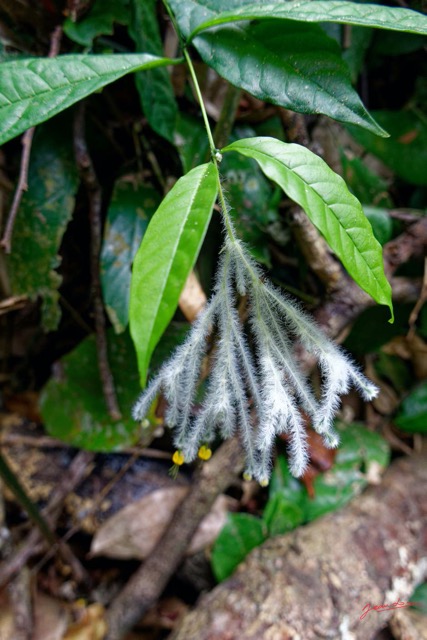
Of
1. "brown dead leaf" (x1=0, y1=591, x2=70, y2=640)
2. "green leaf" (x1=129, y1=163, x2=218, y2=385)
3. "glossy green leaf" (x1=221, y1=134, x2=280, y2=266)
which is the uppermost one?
"green leaf" (x1=129, y1=163, x2=218, y2=385)

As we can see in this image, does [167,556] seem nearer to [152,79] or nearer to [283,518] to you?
[283,518]

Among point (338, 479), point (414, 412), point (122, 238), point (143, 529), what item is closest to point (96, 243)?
point (122, 238)

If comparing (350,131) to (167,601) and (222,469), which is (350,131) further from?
(167,601)

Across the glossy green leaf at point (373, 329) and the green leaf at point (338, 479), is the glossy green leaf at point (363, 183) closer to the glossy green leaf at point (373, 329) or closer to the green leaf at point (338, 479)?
the glossy green leaf at point (373, 329)

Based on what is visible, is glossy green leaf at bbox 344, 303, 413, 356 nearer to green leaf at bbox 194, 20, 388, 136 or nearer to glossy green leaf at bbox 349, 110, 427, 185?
glossy green leaf at bbox 349, 110, 427, 185

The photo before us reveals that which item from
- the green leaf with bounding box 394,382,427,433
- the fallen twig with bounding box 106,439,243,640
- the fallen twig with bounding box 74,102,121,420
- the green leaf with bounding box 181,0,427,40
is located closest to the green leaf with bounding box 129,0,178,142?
the fallen twig with bounding box 74,102,121,420
